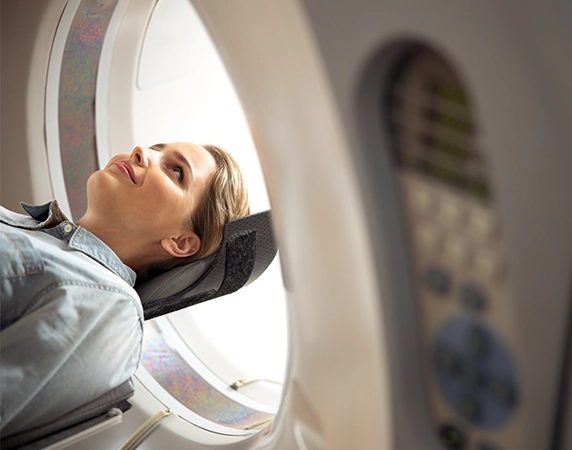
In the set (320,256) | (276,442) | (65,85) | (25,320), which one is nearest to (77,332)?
(25,320)

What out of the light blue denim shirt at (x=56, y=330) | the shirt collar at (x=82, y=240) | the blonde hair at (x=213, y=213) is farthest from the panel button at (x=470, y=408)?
the blonde hair at (x=213, y=213)

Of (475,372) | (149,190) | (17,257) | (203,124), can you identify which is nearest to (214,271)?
(149,190)

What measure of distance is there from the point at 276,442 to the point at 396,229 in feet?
1.45

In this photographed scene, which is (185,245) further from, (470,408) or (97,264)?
(470,408)

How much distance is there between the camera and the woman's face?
1.10 meters

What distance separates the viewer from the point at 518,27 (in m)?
0.40

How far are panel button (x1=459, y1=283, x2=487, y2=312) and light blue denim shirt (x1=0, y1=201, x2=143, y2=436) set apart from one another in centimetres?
57

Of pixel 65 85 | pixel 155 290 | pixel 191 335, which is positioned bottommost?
pixel 191 335

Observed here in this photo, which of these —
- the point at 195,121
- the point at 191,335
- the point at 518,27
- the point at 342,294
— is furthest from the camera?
the point at 195,121

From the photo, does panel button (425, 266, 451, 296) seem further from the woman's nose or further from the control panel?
the woman's nose

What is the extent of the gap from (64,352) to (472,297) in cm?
57

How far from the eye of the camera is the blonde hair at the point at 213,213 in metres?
1.21

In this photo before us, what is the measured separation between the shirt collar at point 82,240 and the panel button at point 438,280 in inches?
26.7

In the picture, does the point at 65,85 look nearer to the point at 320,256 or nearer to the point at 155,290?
the point at 155,290
